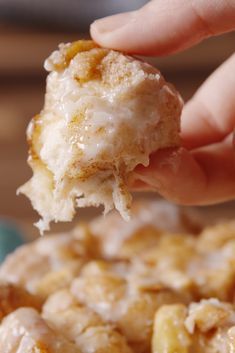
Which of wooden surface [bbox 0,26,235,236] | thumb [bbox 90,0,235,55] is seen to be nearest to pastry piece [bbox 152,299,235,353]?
thumb [bbox 90,0,235,55]

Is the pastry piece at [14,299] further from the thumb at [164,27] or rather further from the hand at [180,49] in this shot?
the thumb at [164,27]

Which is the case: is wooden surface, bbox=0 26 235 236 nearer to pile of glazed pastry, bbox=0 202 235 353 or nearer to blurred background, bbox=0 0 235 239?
blurred background, bbox=0 0 235 239

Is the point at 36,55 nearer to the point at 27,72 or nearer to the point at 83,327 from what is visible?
the point at 27,72

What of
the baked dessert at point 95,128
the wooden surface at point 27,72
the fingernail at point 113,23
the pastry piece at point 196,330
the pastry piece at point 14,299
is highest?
the wooden surface at point 27,72

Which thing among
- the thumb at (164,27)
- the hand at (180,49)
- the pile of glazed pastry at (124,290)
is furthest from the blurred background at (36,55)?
the thumb at (164,27)

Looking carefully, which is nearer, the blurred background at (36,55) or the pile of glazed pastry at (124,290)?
the pile of glazed pastry at (124,290)

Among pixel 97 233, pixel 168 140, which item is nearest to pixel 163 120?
pixel 168 140

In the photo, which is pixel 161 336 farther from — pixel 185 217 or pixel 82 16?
pixel 82 16
